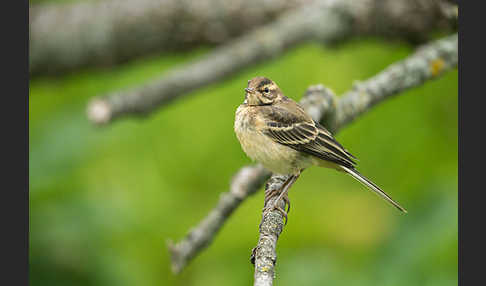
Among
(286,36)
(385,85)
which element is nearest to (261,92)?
(385,85)

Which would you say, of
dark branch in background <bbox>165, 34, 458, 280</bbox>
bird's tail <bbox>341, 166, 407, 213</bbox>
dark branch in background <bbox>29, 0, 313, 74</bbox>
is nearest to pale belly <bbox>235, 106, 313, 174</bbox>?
dark branch in background <bbox>165, 34, 458, 280</bbox>

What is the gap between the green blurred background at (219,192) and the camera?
428cm

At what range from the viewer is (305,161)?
4266 mm

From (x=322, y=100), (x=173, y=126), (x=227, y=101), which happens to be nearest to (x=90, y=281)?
(x=173, y=126)

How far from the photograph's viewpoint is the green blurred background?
4.28 m

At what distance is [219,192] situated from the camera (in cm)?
467

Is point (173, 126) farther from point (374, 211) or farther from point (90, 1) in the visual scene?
point (90, 1)

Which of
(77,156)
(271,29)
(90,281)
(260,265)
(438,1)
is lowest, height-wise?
(260,265)

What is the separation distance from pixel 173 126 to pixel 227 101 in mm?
602

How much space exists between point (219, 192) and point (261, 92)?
0.96 m

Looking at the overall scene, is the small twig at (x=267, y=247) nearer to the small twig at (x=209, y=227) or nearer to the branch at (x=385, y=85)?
the small twig at (x=209, y=227)

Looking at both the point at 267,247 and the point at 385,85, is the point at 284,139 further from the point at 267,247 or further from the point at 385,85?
the point at 267,247

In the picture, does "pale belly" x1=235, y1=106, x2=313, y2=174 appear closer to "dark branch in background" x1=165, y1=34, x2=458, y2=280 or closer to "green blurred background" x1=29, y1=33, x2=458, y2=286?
"dark branch in background" x1=165, y1=34, x2=458, y2=280

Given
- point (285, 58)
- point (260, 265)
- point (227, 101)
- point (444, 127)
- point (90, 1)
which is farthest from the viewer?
point (90, 1)
